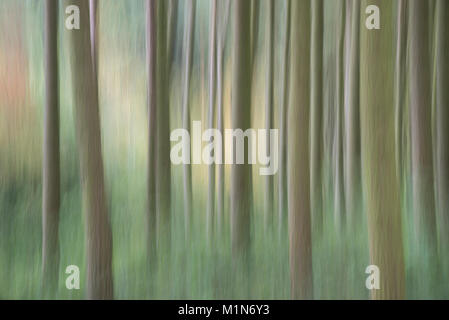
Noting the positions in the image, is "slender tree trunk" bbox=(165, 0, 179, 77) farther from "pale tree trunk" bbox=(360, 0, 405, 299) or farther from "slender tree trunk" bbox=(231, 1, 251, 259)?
"pale tree trunk" bbox=(360, 0, 405, 299)

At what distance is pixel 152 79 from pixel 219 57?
1298 mm

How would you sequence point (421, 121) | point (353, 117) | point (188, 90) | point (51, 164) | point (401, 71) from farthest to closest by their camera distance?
point (401, 71) → point (353, 117) → point (188, 90) → point (421, 121) → point (51, 164)

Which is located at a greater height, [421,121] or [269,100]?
[269,100]

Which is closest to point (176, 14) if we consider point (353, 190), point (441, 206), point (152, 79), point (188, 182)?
point (152, 79)

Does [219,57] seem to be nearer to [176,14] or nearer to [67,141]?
[176,14]

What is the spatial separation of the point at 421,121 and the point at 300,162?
1129 millimetres

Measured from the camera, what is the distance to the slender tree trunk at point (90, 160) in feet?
7.43

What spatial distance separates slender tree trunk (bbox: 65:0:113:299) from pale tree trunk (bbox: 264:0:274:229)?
1092mm

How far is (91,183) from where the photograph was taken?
2.29m

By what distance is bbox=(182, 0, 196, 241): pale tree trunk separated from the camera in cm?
283

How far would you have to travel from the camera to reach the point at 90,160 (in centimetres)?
228

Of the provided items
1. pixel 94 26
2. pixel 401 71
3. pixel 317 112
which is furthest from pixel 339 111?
pixel 94 26

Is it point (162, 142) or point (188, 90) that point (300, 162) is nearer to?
point (162, 142)

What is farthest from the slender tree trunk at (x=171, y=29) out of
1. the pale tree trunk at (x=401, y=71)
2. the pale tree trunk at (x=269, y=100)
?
the pale tree trunk at (x=401, y=71)
